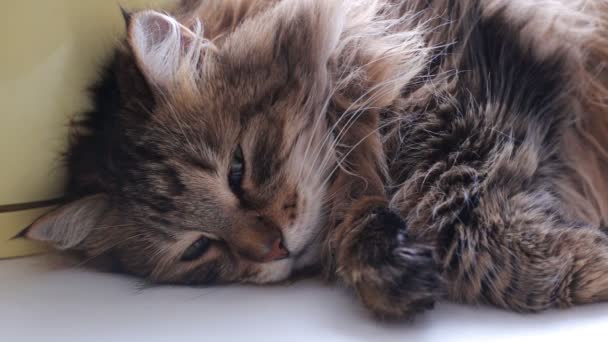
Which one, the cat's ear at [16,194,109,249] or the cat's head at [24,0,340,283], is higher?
the cat's head at [24,0,340,283]

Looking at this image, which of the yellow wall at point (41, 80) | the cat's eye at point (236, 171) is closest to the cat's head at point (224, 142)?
the cat's eye at point (236, 171)

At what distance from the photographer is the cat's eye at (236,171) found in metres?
1.27

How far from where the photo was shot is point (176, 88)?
131 cm

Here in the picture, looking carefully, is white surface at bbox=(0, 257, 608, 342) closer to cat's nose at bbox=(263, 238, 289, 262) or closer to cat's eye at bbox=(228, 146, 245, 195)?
cat's nose at bbox=(263, 238, 289, 262)

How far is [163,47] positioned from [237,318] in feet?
2.02

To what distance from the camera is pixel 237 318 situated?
3.67 ft

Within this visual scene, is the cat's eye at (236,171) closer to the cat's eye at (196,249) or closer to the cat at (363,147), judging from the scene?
the cat at (363,147)

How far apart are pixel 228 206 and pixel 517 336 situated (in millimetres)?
633

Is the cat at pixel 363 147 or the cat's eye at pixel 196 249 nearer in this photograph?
the cat at pixel 363 147

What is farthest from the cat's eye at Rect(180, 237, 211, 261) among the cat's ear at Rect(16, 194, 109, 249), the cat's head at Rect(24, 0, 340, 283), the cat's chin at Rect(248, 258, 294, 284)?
the cat's ear at Rect(16, 194, 109, 249)

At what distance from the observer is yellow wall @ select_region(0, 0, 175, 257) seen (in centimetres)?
132

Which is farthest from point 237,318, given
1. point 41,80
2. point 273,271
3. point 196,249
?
point 41,80

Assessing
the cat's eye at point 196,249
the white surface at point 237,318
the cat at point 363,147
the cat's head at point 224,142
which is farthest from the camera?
the cat's eye at point 196,249

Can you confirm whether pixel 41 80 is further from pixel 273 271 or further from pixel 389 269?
pixel 389 269
